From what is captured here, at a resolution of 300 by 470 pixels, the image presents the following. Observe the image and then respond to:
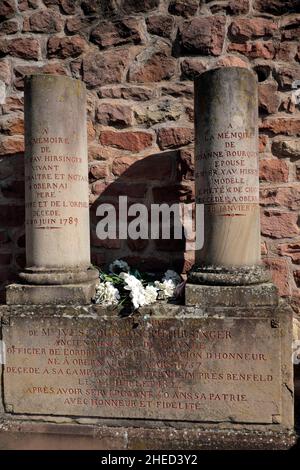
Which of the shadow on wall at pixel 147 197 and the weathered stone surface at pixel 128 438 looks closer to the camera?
the weathered stone surface at pixel 128 438

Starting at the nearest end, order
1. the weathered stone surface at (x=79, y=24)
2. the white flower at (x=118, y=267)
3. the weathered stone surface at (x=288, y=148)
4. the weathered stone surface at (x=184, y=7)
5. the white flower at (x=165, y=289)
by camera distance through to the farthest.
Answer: the white flower at (x=165, y=289), the white flower at (x=118, y=267), the weathered stone surface at (x=288, y=148), the weathered stone surface at (x=184, y=7), the weathered stone surface at (x=79, y=24)

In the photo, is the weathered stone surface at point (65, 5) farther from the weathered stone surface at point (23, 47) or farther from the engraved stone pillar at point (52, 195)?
the engraved stone pillar at point (52, 195)

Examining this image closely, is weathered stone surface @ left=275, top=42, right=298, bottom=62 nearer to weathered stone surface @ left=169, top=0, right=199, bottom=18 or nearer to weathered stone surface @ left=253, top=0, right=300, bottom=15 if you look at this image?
weathered stone surface @ left=253, top=0, right=300, bottom=15

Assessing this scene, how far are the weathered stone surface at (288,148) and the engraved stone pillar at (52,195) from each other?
1.86 meters

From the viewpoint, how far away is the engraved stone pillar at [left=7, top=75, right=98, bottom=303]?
308 cm

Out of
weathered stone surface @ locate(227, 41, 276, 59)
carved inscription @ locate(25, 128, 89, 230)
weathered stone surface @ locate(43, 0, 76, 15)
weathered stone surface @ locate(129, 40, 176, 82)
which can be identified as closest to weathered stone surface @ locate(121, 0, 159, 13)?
weathered stone surface @ locate(129, 40, 176, 82)

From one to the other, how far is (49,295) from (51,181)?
82cm

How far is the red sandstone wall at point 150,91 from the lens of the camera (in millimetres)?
3879

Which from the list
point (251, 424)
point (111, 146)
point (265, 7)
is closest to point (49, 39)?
point (111, 146)

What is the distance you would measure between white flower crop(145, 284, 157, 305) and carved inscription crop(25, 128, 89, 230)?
74 cm

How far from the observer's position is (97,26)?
4.07 m

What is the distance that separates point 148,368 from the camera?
2.89 m

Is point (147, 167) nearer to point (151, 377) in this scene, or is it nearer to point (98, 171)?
point (98, 171)
